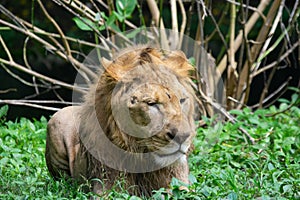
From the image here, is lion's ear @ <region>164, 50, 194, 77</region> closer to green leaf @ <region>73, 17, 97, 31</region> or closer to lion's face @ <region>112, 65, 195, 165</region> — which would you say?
lion's face @ <region>112, 65, 195, 165</region>

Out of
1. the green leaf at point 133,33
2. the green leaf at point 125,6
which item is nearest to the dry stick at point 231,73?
the green leaf at point 133,33

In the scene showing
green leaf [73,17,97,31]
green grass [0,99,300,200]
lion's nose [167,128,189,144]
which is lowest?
green grass [0,99,300,200]

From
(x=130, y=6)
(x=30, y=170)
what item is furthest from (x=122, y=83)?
(x=130, y=6)

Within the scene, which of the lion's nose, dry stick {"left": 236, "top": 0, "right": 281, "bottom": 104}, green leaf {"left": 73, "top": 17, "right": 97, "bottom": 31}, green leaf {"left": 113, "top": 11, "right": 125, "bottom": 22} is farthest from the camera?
dry stick {"left": 236, "top": 0, "right": 281, "bottom": 104}

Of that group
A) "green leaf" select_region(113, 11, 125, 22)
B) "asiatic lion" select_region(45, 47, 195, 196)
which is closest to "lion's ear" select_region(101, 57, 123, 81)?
"asiatic lion" select_region(45, 47, 195, 196)

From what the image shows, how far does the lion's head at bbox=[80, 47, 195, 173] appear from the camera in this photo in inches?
115

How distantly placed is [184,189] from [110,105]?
488 mm

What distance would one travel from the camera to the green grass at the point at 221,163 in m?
3.16

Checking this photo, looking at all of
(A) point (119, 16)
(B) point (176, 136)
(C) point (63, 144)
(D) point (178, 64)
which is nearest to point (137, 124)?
(B) point (176, 136)

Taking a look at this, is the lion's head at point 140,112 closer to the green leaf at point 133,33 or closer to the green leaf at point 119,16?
the green leaf at point 119,16

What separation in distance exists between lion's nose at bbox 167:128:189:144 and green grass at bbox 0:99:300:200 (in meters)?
0.22

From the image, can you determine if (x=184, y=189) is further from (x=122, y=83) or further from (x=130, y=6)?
(x=130, y=6)

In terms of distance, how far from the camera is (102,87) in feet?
10.4

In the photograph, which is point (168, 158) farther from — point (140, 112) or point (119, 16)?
point (119, 16)
